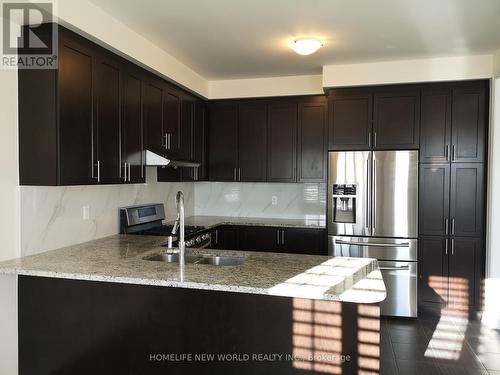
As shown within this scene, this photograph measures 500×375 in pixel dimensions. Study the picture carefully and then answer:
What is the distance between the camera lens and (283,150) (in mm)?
4719

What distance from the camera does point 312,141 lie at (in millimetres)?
4633

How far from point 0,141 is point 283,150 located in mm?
2971

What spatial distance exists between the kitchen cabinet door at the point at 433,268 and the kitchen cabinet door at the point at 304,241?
987mm

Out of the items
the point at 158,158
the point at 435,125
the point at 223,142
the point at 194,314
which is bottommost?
the point at 194,314

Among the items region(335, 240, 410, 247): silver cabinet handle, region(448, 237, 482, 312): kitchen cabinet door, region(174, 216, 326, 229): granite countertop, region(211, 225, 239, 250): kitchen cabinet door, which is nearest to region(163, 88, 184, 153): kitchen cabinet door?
region(174, 216, 326, 229): granite countertop

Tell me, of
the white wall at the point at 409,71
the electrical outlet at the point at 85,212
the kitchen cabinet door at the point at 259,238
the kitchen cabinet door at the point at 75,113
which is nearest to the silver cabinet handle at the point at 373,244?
the kitchen cabinet door at the point at 259,238

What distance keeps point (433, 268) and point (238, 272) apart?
2.74m

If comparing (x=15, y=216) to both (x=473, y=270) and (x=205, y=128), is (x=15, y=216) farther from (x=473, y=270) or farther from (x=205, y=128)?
(x=473, y=270)

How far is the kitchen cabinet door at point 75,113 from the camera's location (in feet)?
8.31

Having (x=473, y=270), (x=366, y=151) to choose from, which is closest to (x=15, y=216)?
(x=366, y=151)

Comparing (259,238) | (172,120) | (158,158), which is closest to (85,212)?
(158,158)

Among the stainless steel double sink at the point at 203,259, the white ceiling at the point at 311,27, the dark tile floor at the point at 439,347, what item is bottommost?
the dark tile floor at the point at 439,347

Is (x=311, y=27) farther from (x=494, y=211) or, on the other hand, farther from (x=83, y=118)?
(x=494, y=211)

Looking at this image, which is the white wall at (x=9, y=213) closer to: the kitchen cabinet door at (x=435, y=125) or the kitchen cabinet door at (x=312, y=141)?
the kitchen cabinet door at (x=312, y=141)
